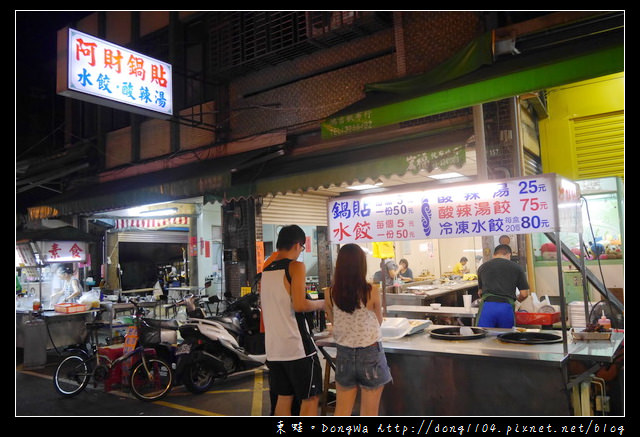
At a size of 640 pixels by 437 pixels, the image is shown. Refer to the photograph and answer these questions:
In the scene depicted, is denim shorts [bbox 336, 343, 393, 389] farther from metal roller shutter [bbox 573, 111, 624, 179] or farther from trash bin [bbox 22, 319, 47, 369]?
trash bin [bbox 22, 319, 47, 369]

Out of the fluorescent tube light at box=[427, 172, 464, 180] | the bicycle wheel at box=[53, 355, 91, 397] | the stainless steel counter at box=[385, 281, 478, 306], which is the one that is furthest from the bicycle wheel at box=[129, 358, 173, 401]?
the fluorescent tube light at box=[427, 172, 464, 180]

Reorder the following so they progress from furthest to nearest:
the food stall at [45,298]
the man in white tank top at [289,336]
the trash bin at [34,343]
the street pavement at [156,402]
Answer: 1. the food stall at [45,298]
2. the trash bin at [34,343]
3. the street pavement at [156,402]
4. the man in white tank top at [289,336]

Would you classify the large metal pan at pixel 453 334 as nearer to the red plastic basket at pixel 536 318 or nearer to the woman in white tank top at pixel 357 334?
the woman in white tank top at pixel 357 334

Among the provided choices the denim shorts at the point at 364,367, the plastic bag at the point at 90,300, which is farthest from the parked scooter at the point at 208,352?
the denim shorts at the point at 364,367

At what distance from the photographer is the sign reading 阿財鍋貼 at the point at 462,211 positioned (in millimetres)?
4512

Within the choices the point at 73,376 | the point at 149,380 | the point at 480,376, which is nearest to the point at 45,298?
the point at 73,376

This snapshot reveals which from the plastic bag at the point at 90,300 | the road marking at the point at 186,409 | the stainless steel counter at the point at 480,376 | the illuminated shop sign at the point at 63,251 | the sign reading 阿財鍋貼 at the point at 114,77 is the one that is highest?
the sign reading 阿財鍋貼 at the point at 114,77

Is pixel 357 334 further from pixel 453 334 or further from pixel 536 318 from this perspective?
pixel 536 318

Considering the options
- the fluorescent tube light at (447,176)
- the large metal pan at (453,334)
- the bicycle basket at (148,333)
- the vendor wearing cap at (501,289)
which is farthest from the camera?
the fluorescent tube light at (447,176)

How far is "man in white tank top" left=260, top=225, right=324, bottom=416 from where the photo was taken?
4.43 m

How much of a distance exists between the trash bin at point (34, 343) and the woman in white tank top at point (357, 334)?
782 centimetres

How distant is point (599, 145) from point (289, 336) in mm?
7422

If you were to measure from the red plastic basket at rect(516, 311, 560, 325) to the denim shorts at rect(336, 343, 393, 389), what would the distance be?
3.81m

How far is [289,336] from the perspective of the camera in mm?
4426
